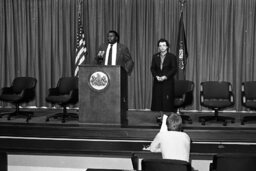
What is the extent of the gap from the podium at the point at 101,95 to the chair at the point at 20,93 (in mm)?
1494

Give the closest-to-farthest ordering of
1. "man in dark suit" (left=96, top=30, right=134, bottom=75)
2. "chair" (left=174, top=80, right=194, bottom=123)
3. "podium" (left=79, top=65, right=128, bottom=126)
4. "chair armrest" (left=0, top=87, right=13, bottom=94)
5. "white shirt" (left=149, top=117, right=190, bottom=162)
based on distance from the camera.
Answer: "white shirt" (left=149, top=117, right=190, bottom=162) → "podium" (left=79, top=65, right=128, bottom=126) → "man in dark suit" (left=96, top=30, right=134, bottom=75) → "chair" (left=174, top=80, right=194, bottom=123) → "chair armrest" (left=0, top=87, right=13, bottom=94)

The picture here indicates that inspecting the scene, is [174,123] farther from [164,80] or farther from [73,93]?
[73,93]

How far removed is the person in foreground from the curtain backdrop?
5.47m

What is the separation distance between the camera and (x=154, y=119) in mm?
7336

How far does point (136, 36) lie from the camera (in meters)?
9.11

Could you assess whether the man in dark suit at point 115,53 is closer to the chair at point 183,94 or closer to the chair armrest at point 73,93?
the chair armrest at point 73,93

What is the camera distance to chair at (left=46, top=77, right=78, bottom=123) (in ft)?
24.6

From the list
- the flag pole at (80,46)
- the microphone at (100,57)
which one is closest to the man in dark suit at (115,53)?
the microphone at (100,57)

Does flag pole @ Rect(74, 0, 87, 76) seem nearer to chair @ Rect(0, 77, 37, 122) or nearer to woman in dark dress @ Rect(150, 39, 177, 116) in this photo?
chair @ Rect(0, 77, 37, 122)

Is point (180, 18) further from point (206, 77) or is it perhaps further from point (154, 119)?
point (154, 119)

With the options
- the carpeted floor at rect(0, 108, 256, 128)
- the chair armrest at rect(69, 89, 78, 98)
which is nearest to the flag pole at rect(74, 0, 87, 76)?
the chair armrest at rect(69, 89, 78, 98)

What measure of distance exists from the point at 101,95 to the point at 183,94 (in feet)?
5.79

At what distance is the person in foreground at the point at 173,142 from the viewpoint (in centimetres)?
348

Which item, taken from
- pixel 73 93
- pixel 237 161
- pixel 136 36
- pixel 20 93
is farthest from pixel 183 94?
pixel 237 161
